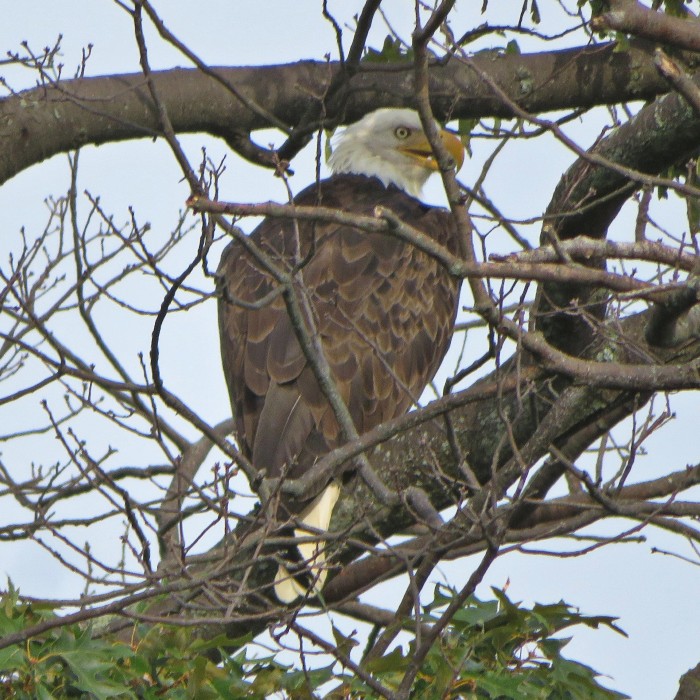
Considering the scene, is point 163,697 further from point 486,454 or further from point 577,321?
point 577,321

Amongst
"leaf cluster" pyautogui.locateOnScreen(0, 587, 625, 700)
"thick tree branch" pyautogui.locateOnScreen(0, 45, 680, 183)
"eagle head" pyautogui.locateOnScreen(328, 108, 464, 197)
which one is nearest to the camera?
"leaf cluster" pyautogui.locateOnScreen(0, 587, 625, 700)

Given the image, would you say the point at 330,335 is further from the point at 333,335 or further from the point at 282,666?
the point at 282,666

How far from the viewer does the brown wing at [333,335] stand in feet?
16.0

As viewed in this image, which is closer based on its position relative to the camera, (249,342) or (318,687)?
(318,687)

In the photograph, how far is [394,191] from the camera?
258 inches

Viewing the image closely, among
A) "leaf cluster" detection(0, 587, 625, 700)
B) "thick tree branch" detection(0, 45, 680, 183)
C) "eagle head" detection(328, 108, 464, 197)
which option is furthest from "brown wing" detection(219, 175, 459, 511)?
"leaf cluster" detection(0, 587, 625, 700)

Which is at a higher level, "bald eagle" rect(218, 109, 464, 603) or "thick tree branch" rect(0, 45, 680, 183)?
"thick tree branch" rect(0, 45, 680, 183)

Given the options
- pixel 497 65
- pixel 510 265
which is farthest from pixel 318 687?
pixel 497 65

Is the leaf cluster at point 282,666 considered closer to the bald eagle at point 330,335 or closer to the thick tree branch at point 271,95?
the bald eagle at point 330,335

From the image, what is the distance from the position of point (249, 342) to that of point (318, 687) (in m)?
2.15

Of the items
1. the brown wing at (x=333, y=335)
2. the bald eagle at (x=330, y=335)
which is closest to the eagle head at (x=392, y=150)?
the bald eagle at (x=330, y=335)

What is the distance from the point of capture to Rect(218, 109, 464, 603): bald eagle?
484cm

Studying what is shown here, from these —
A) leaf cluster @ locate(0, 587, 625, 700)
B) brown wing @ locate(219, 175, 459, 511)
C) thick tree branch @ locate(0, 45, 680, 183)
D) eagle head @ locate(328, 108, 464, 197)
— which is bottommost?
leaf cluster @ locate(0, 587, 625, 700)

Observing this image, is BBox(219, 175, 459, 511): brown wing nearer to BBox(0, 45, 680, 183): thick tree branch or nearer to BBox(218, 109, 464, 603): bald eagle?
BBox(218, 109, 464, 603): bald eagle
